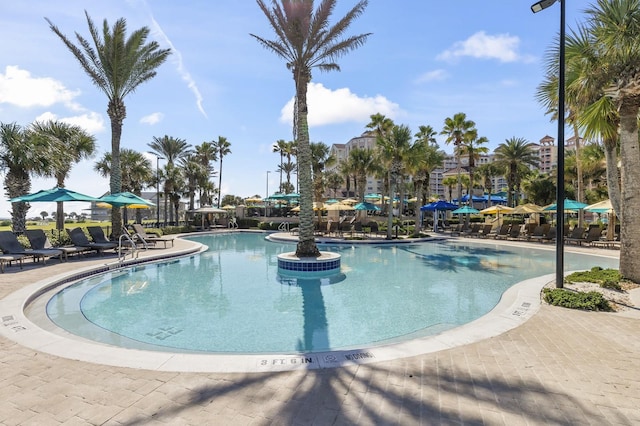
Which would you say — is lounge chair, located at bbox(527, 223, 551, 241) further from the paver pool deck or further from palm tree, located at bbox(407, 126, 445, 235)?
the paver pool deck

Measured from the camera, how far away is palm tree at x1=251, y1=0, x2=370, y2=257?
13.5 metres

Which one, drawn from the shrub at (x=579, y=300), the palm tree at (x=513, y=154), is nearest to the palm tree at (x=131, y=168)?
the shrub at (x=579, y=300)

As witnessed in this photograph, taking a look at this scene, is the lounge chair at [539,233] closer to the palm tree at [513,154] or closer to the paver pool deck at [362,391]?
the palm tree at [513,154]

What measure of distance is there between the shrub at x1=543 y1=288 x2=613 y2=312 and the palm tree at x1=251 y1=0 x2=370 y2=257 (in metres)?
8.59

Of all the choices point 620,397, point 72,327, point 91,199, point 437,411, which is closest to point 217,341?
point 72,327

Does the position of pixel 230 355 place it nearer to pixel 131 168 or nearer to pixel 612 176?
pixel 612 176

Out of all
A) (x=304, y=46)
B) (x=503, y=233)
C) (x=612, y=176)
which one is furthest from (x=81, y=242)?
(x=503, y=233)

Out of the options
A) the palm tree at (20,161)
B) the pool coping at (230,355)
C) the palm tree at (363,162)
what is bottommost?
the pool coping at (230,355)

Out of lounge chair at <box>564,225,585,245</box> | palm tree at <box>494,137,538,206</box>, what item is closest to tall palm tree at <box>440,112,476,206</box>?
palm tree at <box>494,137,538,206</box>

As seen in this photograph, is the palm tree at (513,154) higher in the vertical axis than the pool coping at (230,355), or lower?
higher

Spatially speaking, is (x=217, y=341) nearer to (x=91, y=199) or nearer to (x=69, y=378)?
(x=69, y=378)

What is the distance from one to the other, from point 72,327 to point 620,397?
28.8ft

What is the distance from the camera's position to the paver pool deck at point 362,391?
10.4 feet

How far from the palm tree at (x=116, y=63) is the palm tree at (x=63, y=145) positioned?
2.46 m
